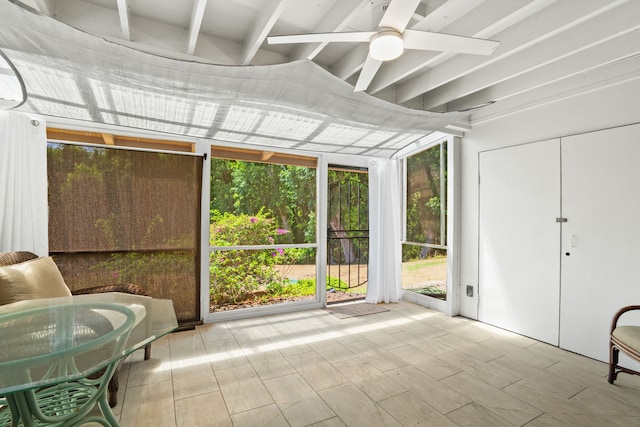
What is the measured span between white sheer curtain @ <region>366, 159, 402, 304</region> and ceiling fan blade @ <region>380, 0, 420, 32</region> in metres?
2.96

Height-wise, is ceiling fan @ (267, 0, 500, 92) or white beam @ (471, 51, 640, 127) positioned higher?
white beam @ (471, 51, 640, 127)

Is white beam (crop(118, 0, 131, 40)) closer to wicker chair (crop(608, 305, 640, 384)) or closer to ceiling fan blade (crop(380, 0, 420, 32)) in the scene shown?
ceiling fan blade (crop(380, 0, 420, 32))

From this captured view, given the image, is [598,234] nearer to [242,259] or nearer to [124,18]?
[242,259]

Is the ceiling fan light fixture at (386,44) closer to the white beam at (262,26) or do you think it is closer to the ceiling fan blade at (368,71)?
the ceiling fan blade at (368,71)

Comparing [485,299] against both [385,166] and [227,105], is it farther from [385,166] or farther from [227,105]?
[227,105]

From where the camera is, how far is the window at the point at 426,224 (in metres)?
4.08

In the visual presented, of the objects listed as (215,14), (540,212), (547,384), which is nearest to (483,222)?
(540,212)

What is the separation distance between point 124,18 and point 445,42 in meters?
2.02

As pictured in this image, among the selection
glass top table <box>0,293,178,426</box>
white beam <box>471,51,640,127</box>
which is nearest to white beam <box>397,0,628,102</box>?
white beam <box>471,51,640,127</box>

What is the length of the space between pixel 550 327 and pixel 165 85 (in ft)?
13.3

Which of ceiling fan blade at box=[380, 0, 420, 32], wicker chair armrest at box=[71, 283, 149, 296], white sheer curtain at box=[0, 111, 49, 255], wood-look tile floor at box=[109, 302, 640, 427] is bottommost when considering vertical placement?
wood-look tile floor at box=[109, 302, 640, 427]

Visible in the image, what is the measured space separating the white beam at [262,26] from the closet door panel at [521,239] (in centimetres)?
286

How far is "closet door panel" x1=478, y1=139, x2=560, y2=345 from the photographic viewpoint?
2963mm

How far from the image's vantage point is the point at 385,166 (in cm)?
446
